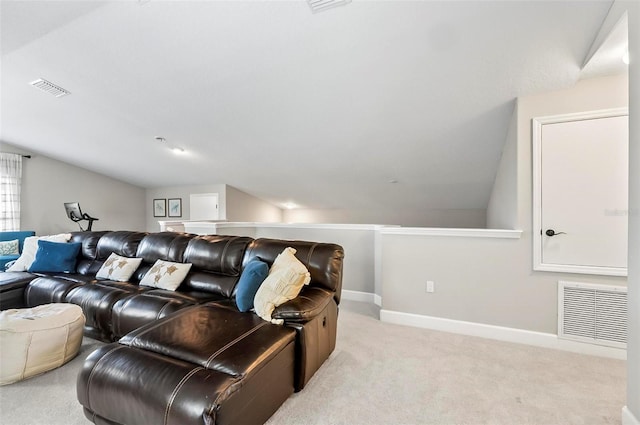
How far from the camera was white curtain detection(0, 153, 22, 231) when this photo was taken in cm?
549

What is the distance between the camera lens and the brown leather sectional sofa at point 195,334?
50.9 inches

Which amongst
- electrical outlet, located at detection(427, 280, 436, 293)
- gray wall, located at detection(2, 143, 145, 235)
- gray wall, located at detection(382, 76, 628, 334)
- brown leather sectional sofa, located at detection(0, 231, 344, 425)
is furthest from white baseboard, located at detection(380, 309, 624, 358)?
gray wall, located at detection(2, 143, 145, 235)

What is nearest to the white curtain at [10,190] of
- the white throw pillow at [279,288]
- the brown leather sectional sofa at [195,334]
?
the brown leather sectional sofa at [195,334]

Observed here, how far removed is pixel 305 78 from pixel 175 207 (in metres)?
5.79

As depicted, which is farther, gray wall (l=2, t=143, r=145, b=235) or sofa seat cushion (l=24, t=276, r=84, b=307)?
gray wall (l=2, t=143, r=145, b=235)

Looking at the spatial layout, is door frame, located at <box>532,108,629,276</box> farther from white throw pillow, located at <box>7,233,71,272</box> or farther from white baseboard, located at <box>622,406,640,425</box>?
white throw pillow, located at <box>7,233,71,272</box>

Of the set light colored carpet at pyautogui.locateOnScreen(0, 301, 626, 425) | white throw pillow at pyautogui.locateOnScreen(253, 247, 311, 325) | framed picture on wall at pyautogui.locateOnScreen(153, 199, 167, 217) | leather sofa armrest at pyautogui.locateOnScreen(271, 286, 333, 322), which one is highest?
framed picture on wall at pyautogui.locateOnScreen(153, 199, 167, 217)

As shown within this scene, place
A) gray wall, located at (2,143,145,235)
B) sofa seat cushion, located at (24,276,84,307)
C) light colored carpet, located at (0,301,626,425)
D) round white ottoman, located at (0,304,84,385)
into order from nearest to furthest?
light colored carpet, located at (0,301,626,425) < round white ottoman, located at (0,304,84,385) < sofa seat cushion, located at (24,276,84,307) < gray wall, located at (2,143,145,235)

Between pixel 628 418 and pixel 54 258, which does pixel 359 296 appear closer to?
pixel 628 418

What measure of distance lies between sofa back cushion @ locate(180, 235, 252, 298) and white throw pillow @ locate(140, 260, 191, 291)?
2.7 inches

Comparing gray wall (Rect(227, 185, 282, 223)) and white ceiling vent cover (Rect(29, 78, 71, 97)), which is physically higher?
white ceiling vent cover (Rect(29, 78, 71, 97))

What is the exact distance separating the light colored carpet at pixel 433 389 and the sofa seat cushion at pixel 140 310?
39cm

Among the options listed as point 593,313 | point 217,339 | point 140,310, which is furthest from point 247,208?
point 593,313

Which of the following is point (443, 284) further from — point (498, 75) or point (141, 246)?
point (141, 246)
